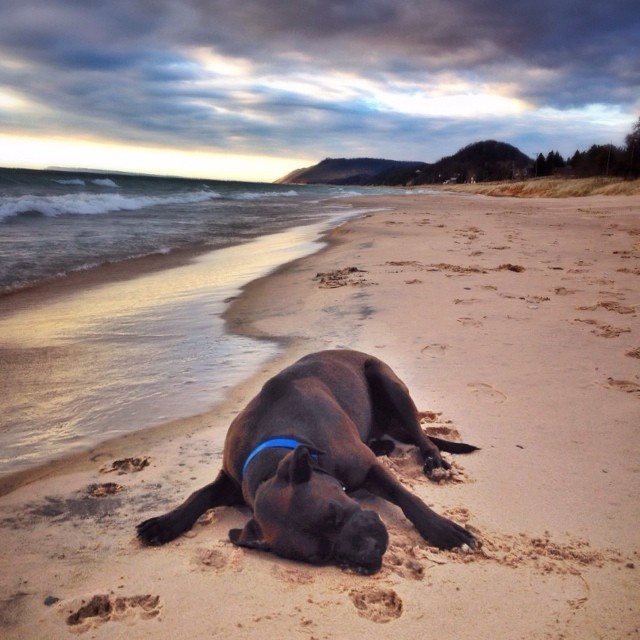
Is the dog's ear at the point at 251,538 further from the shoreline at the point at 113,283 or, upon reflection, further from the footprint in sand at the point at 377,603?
the shoreline at the point at 113,283

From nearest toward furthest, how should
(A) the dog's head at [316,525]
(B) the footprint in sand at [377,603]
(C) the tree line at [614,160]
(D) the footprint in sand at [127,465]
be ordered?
(B) the footprint in sand at [377,603]
(A) the dog's head at [316,525]
(D) the footprint in sand at [127,465]
(C) the tree line at [614,160]

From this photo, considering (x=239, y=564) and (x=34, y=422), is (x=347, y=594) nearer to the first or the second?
(x=239, y=564)

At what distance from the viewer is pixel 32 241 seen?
15.8 m

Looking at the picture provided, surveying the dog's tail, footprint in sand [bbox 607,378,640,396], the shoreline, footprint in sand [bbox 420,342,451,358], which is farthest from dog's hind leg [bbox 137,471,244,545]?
footprint in sand [bbox 607,378,640,396]

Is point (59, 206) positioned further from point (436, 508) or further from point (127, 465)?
point (436, 508)

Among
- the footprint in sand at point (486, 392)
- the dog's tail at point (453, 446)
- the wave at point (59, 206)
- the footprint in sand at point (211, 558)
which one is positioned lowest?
the footprint in sand at point (211, 558)

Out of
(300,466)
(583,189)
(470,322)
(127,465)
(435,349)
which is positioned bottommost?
(127,465)

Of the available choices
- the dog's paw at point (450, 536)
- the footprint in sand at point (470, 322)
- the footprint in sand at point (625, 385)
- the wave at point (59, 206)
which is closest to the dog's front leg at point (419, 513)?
the dog's paw at point (450, 536)

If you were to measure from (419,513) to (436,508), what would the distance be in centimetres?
21

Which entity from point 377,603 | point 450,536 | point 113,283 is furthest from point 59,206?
point 377,603

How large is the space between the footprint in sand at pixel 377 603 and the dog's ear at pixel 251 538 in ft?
1.48

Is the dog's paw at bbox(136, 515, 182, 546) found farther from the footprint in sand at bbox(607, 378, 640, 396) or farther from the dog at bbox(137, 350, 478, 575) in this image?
the footprint in sand at bbox(607, 378, 640, 396)

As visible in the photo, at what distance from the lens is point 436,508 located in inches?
118

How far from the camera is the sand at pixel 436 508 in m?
2.21
